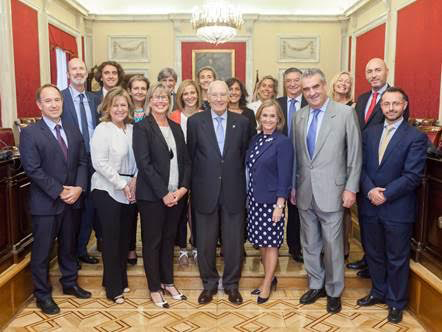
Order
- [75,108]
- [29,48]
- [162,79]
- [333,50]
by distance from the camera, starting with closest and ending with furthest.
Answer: [75,108] < [162,79] < [29,48] < [333,50]

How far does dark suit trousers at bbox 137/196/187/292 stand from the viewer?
2.83 metres

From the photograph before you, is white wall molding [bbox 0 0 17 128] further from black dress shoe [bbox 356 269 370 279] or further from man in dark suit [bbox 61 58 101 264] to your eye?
black dress shoe [bbox 356 269 370 279]

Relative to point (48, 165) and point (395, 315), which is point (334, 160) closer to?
point (395, 315)

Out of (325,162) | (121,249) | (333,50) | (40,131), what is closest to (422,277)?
(325,162)

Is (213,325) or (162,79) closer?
(213,325)

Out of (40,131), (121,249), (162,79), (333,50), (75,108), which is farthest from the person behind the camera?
(333,50)

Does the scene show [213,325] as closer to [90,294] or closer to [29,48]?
[90,294]

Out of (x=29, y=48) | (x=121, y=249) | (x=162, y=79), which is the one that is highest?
(x=29, y=48)

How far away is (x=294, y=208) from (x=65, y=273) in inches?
68.9

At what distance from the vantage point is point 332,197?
278 cm

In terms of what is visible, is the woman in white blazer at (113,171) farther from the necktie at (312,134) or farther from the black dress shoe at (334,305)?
the black dress shoe at (334,305)

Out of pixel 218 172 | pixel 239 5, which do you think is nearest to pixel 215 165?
pixel 218 172

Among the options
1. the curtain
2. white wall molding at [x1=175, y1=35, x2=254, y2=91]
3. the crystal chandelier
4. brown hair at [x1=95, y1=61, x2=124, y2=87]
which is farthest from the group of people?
white wall molding at [x1=175, y1=35, x2=254, y2=91]

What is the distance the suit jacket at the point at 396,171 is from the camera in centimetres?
263
